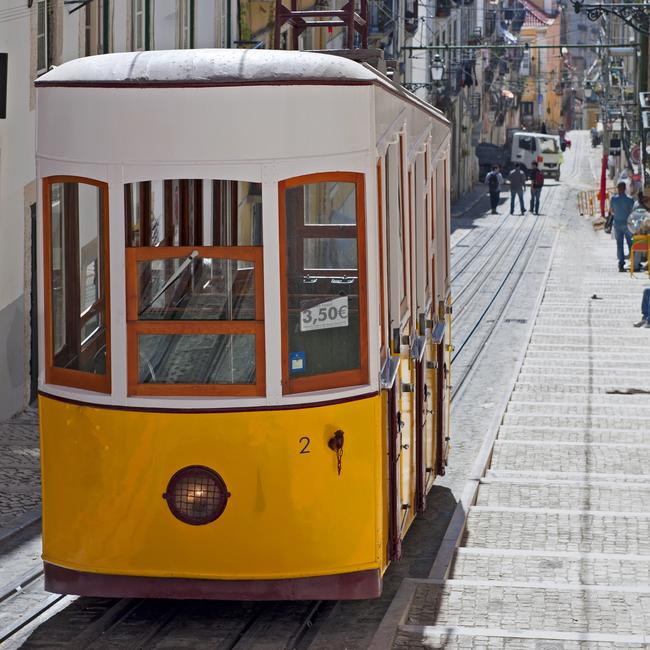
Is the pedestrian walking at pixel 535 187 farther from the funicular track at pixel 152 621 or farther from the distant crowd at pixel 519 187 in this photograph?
the funicular track at pixel 152 621

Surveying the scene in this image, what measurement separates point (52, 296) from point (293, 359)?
125 cm

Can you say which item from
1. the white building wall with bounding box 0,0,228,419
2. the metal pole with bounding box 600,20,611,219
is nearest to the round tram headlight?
the white building wall with bounding box 0,0,228,419

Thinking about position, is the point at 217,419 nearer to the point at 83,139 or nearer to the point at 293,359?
the point at 293,359

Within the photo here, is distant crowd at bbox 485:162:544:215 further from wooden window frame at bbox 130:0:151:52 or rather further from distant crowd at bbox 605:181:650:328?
wooden window frame at bbox 130:0:151:52

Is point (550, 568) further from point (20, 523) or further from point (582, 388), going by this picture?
point (582, 388)

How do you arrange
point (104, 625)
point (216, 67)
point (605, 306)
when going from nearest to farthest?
1. point (216, 67)
2. point (104, 625)
3. point (605, 306)

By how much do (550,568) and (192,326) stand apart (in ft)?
9.89

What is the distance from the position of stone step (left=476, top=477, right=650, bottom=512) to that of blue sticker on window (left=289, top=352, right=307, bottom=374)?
4291 mm

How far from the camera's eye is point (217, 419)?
314 inches

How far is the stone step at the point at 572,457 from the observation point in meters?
13.4

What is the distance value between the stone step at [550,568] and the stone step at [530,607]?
44 centimetres

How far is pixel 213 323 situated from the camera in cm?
793

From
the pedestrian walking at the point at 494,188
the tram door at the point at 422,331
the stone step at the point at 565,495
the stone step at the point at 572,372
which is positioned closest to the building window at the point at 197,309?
the tram door at the point at 422,331

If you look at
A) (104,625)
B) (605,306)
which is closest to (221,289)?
(104,625)
